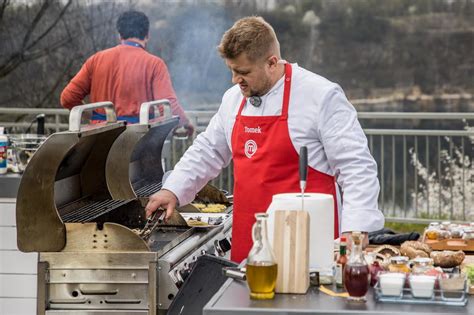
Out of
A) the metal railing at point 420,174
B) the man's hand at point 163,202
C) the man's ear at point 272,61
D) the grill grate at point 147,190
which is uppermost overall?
the man's ear at point 272,61

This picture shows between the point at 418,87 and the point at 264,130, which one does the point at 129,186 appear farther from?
the point at 418,87

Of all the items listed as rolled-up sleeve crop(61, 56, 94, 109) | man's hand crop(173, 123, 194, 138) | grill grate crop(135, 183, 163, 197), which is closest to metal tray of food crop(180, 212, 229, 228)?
grill grate crop(135, 183, 163, 197)

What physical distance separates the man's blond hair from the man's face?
1.0 inches

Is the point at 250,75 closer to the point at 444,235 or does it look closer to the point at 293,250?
the point at 293,250

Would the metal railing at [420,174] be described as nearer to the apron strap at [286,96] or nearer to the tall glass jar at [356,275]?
the apron strap at [286,96]

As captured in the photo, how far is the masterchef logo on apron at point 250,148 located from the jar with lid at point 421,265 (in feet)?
3.06

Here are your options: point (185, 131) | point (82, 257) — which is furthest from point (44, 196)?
point (185, 131)

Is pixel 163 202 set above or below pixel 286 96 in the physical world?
below

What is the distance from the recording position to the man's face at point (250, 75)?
3.91 metres

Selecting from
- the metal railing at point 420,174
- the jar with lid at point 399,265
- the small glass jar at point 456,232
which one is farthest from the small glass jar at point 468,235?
the metal railing at point 420,174

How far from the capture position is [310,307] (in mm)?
3021

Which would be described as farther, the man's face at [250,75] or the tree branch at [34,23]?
the tree branch at [34,23]

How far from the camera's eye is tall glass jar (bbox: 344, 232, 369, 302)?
3.05 meters

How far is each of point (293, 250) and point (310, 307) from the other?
23cm
